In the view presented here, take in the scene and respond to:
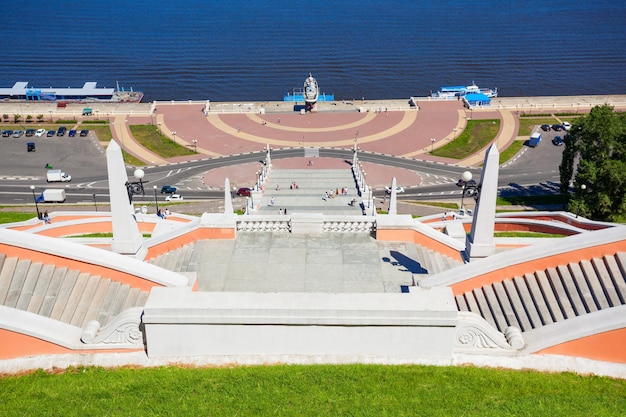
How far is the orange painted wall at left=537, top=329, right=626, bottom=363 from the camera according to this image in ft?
56.4

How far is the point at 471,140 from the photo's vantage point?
87875 mm

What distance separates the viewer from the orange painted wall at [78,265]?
20.8 meters

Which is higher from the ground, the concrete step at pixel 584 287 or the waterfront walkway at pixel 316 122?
the waterfront walkway at pixel 316 122

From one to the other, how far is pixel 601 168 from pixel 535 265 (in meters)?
34.4

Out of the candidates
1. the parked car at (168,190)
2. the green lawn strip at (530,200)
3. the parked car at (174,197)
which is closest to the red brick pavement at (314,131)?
the parked car at (168,190)

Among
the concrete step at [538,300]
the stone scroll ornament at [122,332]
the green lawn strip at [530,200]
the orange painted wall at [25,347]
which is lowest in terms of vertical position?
the green lawn strip at [530,200]

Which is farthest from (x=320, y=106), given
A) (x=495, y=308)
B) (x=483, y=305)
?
(x=495, y=308)

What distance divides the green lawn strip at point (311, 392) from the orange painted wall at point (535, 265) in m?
4.78

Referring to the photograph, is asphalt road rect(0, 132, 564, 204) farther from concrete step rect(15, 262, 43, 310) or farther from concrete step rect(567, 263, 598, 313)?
concrete step rect(15, 262, 43, 310)

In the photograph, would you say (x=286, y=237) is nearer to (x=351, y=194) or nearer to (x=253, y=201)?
(x=253, y=201)

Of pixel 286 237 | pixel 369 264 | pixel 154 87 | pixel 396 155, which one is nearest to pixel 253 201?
pixel 286 237

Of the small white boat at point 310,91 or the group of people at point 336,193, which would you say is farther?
the small white boat at point 310,91

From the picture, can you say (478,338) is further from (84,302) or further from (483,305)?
(84,302)

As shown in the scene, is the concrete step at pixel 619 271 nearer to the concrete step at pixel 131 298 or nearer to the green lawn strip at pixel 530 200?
the concrete step at pixel 131 298
